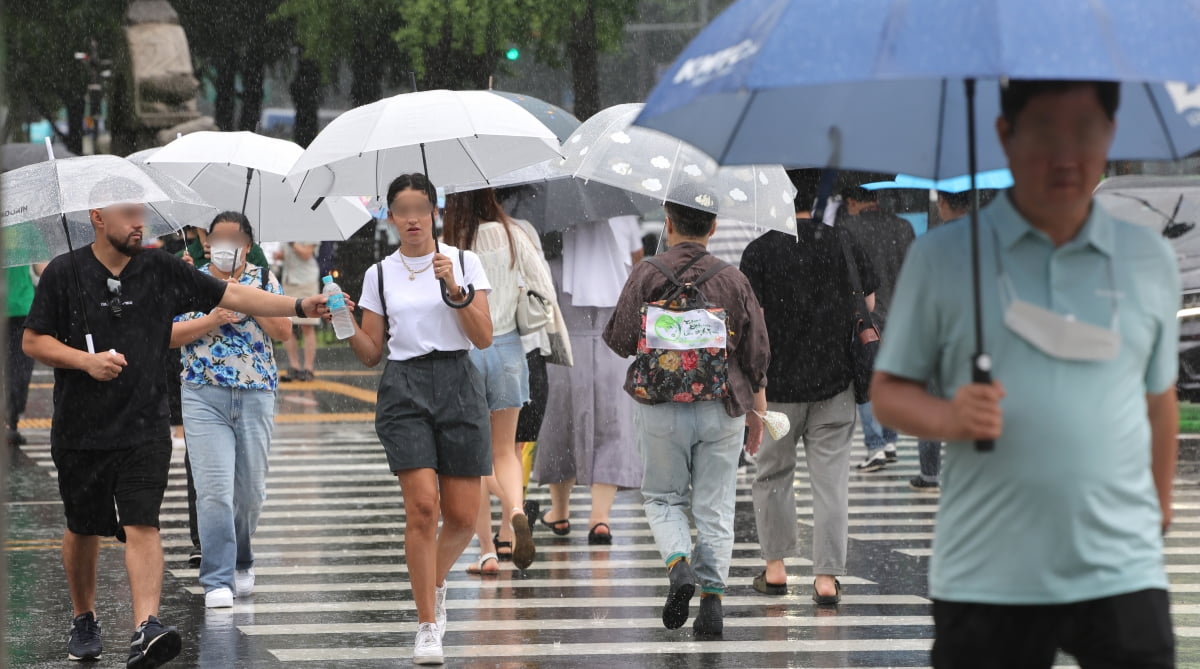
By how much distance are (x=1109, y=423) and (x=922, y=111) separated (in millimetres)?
1142

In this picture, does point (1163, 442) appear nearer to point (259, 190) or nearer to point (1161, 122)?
point (1161, 122)

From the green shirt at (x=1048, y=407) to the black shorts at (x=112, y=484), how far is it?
4205mm

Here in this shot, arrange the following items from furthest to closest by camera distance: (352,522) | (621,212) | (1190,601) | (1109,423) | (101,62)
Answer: (101,62), (352,522), (621,212), (1190,601), (1109,423)

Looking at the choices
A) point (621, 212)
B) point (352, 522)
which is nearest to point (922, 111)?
point (621, 212)

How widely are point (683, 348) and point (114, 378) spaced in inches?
91.7

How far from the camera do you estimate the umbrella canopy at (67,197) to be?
24.0 ft

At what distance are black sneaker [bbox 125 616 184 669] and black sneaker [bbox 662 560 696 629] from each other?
6.66 ft

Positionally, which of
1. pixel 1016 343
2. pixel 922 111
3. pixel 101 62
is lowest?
pixel 1016 343

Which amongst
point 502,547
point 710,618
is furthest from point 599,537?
point 710,618

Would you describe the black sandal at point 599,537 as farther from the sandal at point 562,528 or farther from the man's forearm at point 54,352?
the man's forearm at point 54,352

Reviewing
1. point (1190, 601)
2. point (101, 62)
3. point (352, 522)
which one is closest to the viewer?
point (1190, 601)

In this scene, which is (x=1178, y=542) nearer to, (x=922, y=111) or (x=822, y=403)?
(x=822, y=403)

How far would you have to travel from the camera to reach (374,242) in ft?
99.5

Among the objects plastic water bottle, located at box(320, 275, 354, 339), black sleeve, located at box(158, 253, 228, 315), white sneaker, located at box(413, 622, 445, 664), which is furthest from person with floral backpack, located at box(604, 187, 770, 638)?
black sleeve, located at box(158, 253, 228, 315)
